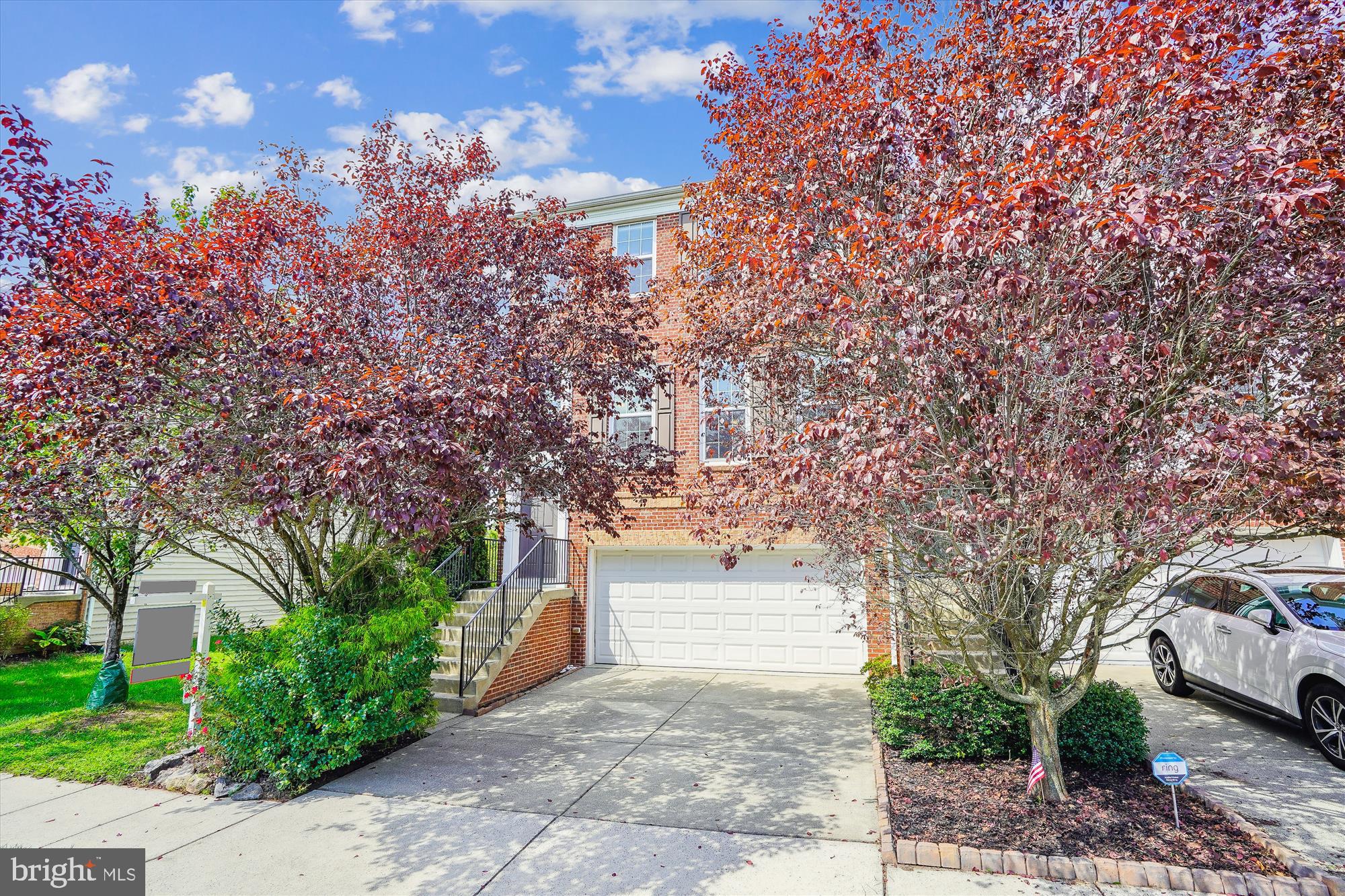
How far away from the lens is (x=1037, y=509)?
4156 mm

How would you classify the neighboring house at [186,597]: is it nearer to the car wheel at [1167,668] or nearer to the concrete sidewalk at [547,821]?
the concrete sidewalk at [547,821]

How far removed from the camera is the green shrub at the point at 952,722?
621 centimetres

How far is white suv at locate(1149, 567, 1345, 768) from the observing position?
6.35 m

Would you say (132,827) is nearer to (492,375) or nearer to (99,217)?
(492,375)

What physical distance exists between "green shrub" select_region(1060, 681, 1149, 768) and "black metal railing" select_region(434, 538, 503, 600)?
8.65m

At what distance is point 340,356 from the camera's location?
5.94 metres

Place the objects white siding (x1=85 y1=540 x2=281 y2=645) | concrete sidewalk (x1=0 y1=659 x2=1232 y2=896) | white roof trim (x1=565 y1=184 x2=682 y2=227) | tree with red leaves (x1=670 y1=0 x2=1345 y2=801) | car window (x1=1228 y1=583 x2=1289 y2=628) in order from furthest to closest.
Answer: white siding (x1=85 y1=540 x2=281 y2=645) < white roof trim (x1=565 y1=184 x2=682 y2=227) < car window (x1=1228 y1=583 x2=1289 y2=628) < concrete sidewalk (x1=0 y1=659 x2=1232 y2=896) < tree with red leaves (x1=670 y1=0 x2=1345 y2=801)

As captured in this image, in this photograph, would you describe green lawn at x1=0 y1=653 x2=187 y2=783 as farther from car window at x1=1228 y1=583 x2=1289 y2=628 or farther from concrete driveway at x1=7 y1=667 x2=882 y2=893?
car window at x1=1228 y1=583 x2=1289 y2=628

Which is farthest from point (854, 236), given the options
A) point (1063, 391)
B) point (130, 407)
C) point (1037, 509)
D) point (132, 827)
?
point (132, 827)

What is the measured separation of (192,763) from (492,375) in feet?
15.8

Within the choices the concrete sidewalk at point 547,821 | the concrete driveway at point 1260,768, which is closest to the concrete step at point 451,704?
the concrete sidewalk at point 547,821

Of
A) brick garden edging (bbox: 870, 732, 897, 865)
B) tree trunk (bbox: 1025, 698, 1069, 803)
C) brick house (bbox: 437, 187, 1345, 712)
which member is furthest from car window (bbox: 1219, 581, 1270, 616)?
brick garden edging (bbox: 870, 732, 897, 865)

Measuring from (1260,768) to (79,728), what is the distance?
1231cm

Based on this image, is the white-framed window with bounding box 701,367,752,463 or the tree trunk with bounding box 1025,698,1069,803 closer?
the tree trunk with bounding box 1025,698,1069,803
